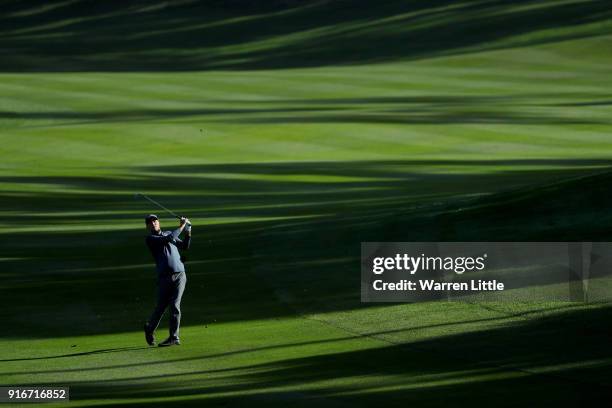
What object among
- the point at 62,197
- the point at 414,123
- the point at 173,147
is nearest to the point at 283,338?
the point at 62,197

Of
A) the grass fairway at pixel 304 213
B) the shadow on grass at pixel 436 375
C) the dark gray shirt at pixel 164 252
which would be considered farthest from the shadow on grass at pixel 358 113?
the shadow on grass at pixel 436 375

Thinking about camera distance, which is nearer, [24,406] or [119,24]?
[24,406]

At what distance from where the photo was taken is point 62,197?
34.9m

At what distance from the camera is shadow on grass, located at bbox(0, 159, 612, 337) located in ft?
65.9

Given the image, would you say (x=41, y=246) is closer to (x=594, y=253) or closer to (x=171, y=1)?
(x=594, y=253)

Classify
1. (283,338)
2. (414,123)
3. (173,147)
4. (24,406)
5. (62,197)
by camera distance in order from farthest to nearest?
1. (414,123)
2. (173,147)
3. (62,197)
4. (283,338)
5. (24,406)

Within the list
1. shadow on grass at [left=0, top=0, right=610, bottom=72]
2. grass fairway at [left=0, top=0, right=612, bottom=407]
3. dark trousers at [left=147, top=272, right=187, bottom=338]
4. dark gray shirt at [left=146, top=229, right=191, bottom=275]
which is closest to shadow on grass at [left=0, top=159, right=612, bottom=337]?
grass fairway at [left=0, top=0, right=612, bottom=407]

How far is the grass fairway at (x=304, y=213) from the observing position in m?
14.9

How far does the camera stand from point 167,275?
17.3m

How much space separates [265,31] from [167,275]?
296ft

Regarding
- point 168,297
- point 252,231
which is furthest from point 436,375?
point 252,231

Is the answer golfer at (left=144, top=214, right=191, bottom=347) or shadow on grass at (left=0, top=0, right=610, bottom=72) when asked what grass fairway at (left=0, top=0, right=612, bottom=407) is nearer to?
golfer at (left=144, top=214, right=191, bottom=347)

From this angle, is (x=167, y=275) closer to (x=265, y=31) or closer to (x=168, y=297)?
(x=168, y=297)

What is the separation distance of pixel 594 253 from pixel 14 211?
17507 mm
